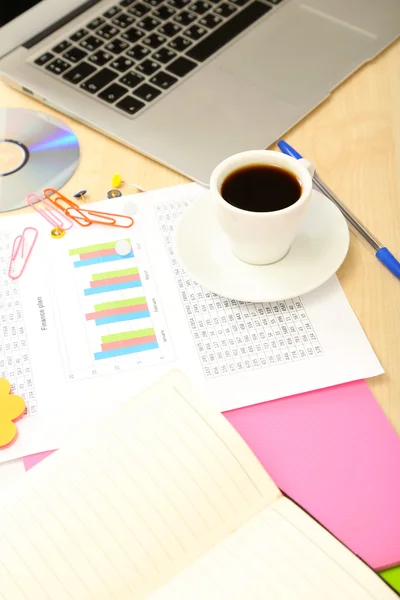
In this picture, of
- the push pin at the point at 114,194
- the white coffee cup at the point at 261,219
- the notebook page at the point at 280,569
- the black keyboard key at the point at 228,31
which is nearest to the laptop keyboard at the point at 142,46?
the black keyboard key at the point at 228,31

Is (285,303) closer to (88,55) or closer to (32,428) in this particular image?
(32,428)

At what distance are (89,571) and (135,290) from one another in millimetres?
269

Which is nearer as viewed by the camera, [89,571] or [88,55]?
[89,571]

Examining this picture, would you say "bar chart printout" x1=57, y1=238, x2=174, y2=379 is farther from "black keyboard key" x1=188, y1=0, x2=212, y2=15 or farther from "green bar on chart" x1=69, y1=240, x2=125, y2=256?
"black keyboard key" x1=188, y1=0, x2=212, y2=15

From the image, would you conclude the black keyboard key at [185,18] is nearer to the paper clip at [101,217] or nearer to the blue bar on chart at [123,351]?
the paper clip at [101,217]

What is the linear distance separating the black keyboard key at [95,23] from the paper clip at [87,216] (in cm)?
25

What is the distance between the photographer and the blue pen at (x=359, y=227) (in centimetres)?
62

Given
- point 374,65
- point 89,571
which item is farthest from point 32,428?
point 374,65

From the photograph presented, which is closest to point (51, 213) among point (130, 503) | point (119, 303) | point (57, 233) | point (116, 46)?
point (57, 233)

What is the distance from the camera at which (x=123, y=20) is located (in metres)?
0.81

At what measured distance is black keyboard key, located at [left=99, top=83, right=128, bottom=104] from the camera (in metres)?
0.75

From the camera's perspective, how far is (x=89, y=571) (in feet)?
1.42

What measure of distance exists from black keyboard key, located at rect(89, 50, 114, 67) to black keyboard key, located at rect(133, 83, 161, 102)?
57mm

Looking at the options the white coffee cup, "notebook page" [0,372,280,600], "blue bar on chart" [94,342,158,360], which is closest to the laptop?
the white coffee cup
